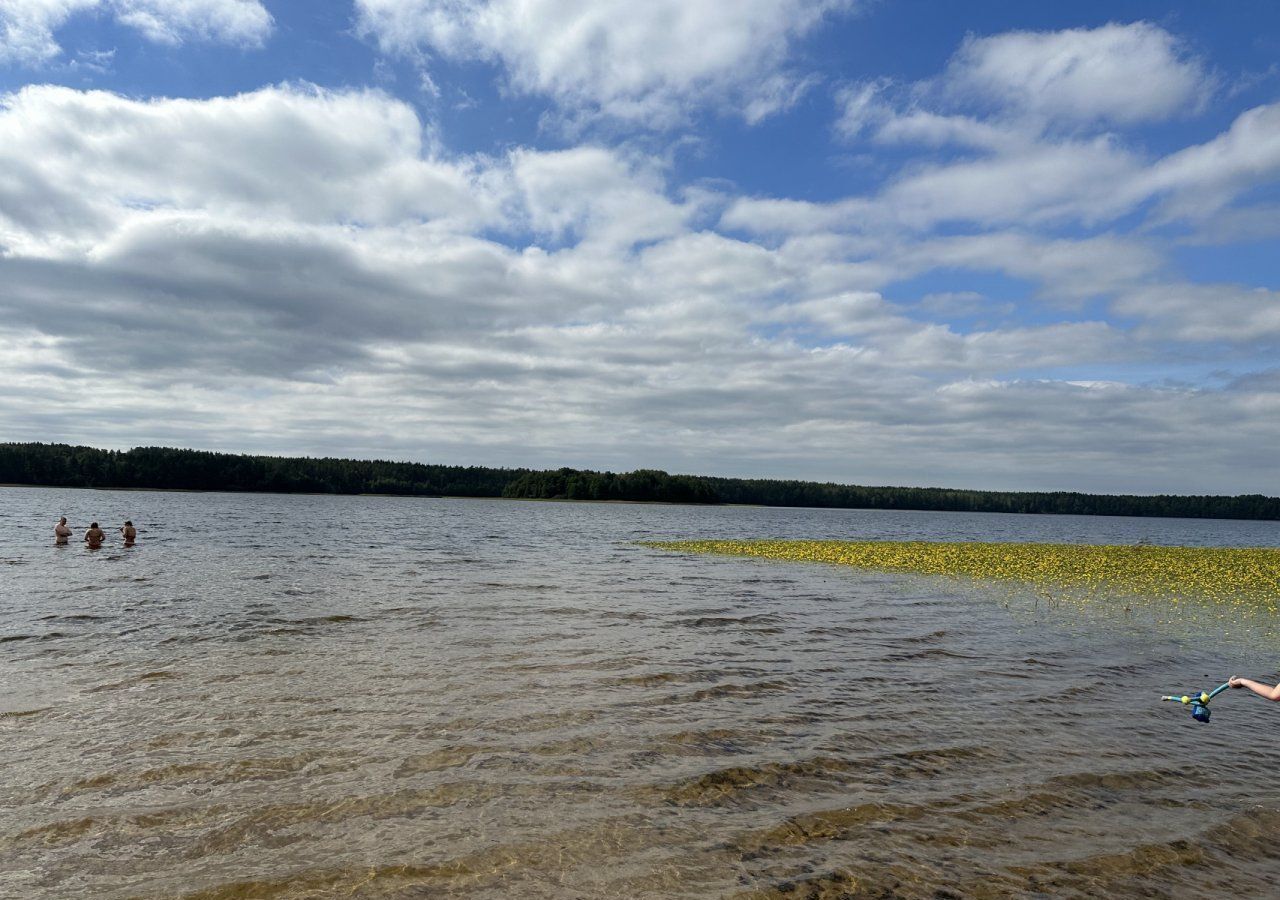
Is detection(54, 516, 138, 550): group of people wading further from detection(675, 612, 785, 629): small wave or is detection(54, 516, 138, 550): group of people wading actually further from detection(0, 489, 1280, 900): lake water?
detection(675, 612, 785, 629): small wave

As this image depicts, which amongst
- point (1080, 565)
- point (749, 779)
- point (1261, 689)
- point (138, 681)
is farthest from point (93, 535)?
point (1080, 565)

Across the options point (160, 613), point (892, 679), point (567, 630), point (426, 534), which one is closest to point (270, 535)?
point (426, 534)

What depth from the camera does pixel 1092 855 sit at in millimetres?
8711

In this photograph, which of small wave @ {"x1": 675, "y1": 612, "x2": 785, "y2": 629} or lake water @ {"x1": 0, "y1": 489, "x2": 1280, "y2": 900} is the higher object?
lake water @ {"x1": 0, "y1": 489, "x2": 1280, "y2": 900}

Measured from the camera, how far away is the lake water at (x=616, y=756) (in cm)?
807

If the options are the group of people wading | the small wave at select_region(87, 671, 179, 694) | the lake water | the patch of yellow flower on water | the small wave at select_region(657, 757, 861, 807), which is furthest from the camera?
the group of people wading

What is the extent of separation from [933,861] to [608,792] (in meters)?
4.08

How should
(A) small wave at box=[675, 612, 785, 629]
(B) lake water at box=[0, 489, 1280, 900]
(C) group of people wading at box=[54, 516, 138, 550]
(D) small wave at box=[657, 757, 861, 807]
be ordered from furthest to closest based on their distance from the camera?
(C) group of people wading at box=[54, 516, 138, 550]
(A) small wave at box=[675, 612, 785, 629]
(D) small wave at box=[657, 757, 861, 807]
(B) lake water at box=[0, 489, 1280, 900]

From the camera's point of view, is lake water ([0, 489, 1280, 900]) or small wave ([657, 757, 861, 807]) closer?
lake water ([0, 489, 1280, 900])

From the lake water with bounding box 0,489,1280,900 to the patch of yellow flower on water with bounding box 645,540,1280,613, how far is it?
40.7 feet

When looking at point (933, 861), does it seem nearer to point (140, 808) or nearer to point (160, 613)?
point (140, 808)

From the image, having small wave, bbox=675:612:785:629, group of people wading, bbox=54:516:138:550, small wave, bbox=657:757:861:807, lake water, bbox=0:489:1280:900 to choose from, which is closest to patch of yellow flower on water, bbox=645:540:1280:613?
lake water, bbox=0:489:1280:900

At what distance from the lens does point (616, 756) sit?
1148cm

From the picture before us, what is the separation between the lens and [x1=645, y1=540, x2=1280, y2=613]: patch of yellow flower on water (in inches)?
1422
